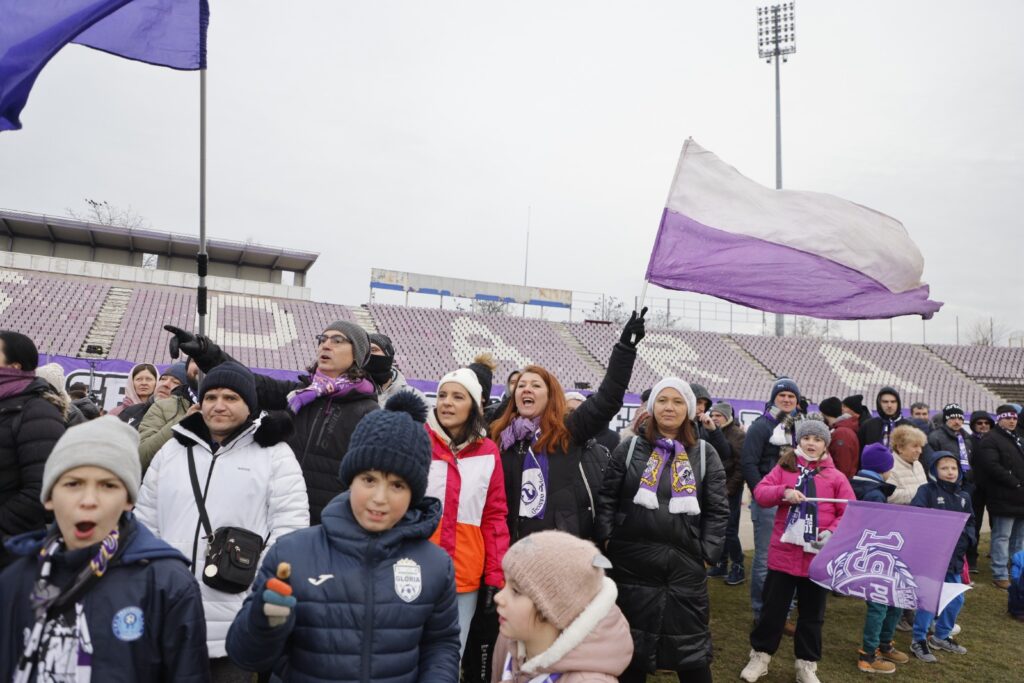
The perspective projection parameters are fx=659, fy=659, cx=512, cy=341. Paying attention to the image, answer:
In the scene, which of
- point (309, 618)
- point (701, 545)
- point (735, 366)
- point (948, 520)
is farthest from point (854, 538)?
point (735, 366)

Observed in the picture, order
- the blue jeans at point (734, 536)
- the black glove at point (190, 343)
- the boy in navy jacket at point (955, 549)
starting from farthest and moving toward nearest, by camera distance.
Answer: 1. the blue jeans at point (734, 536)
2. the boy in navy jacket at point (955, 549)
3. the black glove at point (190, 343)

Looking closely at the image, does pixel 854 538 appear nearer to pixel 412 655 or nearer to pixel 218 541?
pixel 412 655

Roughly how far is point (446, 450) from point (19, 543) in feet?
6.03

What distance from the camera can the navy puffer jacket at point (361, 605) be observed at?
6.55 feet

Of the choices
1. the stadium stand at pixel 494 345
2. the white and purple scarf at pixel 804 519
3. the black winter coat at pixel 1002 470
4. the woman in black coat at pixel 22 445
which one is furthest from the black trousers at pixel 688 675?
the stadium stand at pixel 494 345

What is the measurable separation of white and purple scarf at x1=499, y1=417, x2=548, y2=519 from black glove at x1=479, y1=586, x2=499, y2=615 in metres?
0.45

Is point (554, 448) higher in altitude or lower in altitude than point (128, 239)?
lower

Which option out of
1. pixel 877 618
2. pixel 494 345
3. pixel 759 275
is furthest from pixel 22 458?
pixel 494 345

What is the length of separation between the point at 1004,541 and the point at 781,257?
5647mm

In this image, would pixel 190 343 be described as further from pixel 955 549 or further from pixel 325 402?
pixel 955 549

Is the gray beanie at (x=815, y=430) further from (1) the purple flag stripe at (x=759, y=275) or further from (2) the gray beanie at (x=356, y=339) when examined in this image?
(2) the gray beanie at (x=356, y=339)

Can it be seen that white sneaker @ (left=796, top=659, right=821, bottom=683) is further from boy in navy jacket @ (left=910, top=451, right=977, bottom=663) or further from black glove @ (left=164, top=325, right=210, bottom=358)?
black glove @ (left=164, top=325, right=210, bottom=358)

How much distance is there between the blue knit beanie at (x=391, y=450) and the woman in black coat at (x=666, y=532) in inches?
64.3

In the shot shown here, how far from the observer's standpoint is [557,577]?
2020mm
